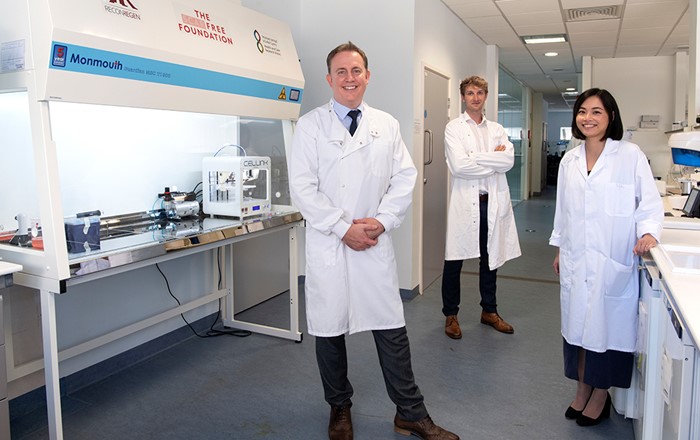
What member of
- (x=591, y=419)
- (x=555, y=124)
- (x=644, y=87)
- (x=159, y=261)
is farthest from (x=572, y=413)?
(x=555, y=124)

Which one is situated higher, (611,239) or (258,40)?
(258,40)

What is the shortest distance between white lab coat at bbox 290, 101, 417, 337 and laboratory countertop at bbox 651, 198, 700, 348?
905 millimetres

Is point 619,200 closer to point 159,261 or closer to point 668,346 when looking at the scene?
point 668,346

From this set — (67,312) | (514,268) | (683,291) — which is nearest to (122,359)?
(67,312)

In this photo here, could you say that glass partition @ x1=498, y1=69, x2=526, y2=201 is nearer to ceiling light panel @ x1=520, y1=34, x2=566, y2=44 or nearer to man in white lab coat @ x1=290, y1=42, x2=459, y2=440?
ceiling light panel @ x1=520, y1=34, x2=566, y2=44

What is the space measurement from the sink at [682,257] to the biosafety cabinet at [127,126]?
1.86 metres

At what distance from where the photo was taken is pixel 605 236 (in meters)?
1.96

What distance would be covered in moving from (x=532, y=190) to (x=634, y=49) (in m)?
5.63

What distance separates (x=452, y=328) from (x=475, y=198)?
31.3 inches

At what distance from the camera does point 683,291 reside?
1.41 meters

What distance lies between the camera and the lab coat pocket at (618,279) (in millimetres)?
1948

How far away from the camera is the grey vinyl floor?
2197 millimetres

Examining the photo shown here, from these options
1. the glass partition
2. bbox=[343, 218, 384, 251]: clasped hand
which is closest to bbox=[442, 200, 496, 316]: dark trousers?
bbox=[343, 218, 384, 251]: clasped hand

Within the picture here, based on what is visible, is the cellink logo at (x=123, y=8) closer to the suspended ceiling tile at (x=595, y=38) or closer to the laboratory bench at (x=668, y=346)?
the laboratory bench at (x=668, y=346)
